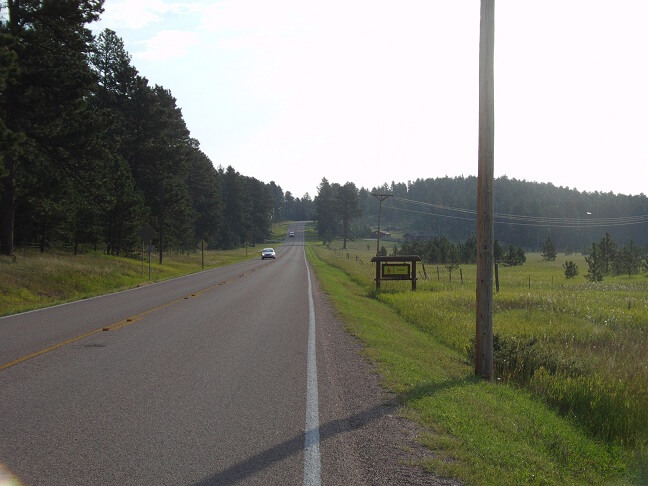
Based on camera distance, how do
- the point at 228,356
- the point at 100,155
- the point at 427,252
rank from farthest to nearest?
the point at 427,252
the point at 100,155
the point at 228,356

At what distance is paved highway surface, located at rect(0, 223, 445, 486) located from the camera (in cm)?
491

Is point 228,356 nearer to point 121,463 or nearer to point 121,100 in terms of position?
point 121,463

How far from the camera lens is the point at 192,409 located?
665 cm

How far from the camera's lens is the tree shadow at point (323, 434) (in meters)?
4.77

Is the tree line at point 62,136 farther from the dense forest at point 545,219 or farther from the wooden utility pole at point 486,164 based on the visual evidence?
the dense forest at point 545,219

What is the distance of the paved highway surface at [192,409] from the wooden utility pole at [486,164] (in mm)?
2001

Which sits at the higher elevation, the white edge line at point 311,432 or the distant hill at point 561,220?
the distant hill at point 561,220

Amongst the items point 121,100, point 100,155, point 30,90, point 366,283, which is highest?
point 121,100

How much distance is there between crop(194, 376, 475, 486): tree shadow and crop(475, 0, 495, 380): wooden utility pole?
1.23 m

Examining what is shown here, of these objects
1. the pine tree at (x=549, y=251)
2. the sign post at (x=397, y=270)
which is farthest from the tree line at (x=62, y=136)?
the pine tree at (x=549, y=251)

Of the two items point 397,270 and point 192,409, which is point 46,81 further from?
point 192,409

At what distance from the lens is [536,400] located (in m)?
8.37

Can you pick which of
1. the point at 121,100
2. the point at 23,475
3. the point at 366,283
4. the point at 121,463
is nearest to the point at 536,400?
the point at 121,463

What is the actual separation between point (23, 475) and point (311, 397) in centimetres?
348
